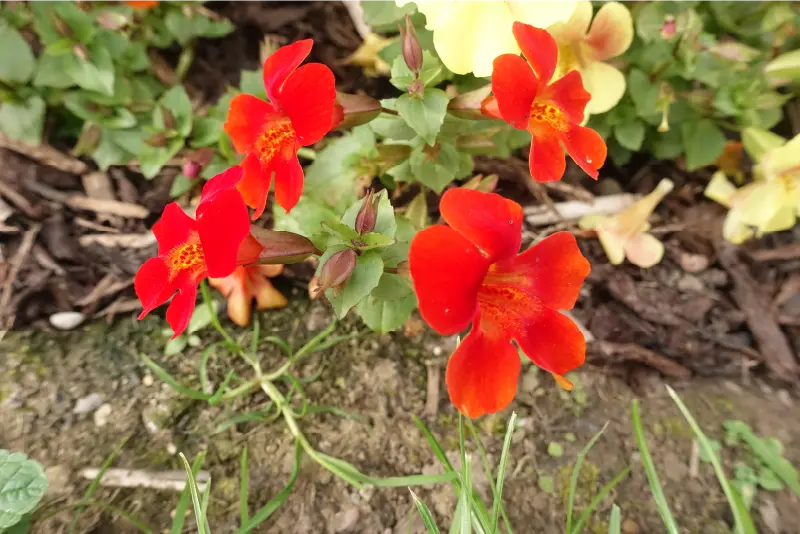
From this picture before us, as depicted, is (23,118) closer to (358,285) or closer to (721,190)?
(358,285)

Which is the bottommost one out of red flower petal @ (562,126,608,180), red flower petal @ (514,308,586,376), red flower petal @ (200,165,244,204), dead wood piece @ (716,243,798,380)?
dead wood piece @ (716,243,798,380)

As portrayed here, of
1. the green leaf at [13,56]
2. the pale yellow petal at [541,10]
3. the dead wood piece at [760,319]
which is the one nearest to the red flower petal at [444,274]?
the pale yellow petal at [541,10]

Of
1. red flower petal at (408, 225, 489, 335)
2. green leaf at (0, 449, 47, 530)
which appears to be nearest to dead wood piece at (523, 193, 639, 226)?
red flower petal at (408, 225, 489, 335)

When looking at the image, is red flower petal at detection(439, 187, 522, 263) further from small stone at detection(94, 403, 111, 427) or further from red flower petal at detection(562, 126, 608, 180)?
small stone at detection(94, 403, 111, 427)

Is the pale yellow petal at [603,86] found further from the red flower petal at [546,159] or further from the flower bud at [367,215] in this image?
the flower bud at [367,215]

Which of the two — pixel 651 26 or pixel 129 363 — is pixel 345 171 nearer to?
pixel 129 363

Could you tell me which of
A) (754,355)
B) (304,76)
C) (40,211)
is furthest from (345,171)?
(754,355)
